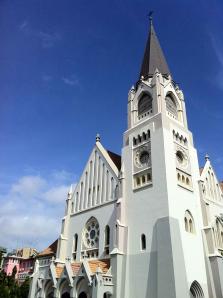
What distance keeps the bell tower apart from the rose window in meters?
4.05

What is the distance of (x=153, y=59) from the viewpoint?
3438 centimetres

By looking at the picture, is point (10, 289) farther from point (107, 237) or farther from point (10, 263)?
point (10, 263)

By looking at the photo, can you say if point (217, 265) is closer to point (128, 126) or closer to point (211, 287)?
point (211, 287)

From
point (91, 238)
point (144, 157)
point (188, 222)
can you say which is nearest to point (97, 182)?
point (91, 238)

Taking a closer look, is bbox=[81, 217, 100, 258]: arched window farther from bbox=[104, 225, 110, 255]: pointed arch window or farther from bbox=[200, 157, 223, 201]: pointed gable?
bbox=[200, 157, 223, 201]: pointed gable

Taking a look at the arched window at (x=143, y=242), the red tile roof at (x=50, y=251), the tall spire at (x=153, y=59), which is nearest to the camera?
the arched window at (x=143, y=242)

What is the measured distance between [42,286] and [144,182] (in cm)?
1262

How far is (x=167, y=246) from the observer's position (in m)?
20.3

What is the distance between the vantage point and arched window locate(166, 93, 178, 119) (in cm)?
2978

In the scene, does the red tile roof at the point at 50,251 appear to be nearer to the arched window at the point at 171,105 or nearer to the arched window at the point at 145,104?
the arched window at the point at 145,104

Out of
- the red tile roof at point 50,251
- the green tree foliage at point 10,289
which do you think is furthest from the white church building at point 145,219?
the green tree foliage at point 10,289

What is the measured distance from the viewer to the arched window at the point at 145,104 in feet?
97.6

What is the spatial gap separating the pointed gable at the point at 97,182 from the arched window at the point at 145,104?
19.3 ft

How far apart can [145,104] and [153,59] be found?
7.31 m
